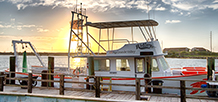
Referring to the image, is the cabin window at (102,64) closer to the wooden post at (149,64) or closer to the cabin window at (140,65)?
the cabin window at (140,65)

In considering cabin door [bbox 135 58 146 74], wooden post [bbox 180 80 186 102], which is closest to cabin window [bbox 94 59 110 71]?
cabin door [bbox 135 58 146 74]

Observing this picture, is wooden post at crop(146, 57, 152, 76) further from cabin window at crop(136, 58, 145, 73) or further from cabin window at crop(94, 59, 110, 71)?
cabin window at crop(94, 59, 110, 71)

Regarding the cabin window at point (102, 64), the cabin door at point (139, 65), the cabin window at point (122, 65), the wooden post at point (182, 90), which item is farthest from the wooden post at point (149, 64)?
the wooden post at point (182, 90)

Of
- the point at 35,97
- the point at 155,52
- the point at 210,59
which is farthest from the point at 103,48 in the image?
the point at 35,97

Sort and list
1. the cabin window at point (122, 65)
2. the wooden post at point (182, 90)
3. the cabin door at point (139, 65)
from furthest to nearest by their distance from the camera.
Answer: the cabin window at point (122, 65) → the cabin door at point (139, 65) → the wooden post at point (182, 90)

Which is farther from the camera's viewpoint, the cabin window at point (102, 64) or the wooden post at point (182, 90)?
the cabin window at point (102, 64)

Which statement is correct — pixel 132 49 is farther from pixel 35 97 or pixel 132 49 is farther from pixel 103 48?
pixel 35 97

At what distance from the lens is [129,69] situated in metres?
11.1

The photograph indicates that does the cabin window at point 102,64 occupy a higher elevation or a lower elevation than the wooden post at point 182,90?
higher

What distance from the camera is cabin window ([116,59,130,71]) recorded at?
441 inches

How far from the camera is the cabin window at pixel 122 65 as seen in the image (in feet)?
36.7

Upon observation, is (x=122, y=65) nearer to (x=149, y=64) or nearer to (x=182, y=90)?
(x=149, y=64)

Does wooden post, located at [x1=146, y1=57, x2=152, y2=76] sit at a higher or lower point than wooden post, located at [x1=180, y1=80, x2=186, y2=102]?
higher

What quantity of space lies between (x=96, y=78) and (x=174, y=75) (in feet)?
16.2
